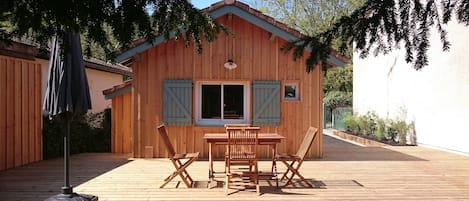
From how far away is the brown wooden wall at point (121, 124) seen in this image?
11.3 m

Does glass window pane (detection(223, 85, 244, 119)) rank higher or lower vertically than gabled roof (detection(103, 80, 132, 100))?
lower

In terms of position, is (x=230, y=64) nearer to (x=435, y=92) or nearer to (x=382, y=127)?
(x=435, y=92)

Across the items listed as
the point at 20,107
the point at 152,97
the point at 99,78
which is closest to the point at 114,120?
the point at 152,97

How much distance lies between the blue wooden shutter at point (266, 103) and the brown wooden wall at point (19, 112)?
4993 mm

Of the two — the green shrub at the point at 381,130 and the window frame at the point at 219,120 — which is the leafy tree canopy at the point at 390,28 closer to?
the window frame at the point at 219,120

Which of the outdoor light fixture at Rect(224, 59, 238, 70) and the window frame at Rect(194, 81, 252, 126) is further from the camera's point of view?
the window frame at Rect(194, 81, 252, 126)

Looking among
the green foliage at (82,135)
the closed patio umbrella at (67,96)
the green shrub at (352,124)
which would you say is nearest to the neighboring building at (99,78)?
the green foliage at (82,135)

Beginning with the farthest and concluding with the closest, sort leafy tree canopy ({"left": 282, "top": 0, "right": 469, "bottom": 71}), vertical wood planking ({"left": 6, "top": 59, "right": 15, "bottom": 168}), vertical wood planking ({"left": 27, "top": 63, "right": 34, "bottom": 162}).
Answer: vertical wood planking ({"left": 27, "top": 63, "right": 34, "bottom": 162}) → vertical wood planking ({"left": 6, "top": 59, "right": 15, "bottom": 168}) → leafy tree canopy ({"left": 282, "top": 0, "right": 469, "bottom": 71})

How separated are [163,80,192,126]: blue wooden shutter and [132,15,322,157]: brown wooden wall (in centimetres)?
16

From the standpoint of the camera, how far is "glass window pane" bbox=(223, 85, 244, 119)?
10.5 m

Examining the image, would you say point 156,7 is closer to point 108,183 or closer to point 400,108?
point 108,183

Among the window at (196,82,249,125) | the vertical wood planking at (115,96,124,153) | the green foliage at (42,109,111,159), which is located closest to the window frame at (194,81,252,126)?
the window at (196,82,249,125)

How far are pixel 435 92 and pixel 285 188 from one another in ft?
25.2

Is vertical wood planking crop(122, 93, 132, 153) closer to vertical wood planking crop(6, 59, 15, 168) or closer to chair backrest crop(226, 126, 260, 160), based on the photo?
vertical wood planking crop(6, 59, 15, 168)
